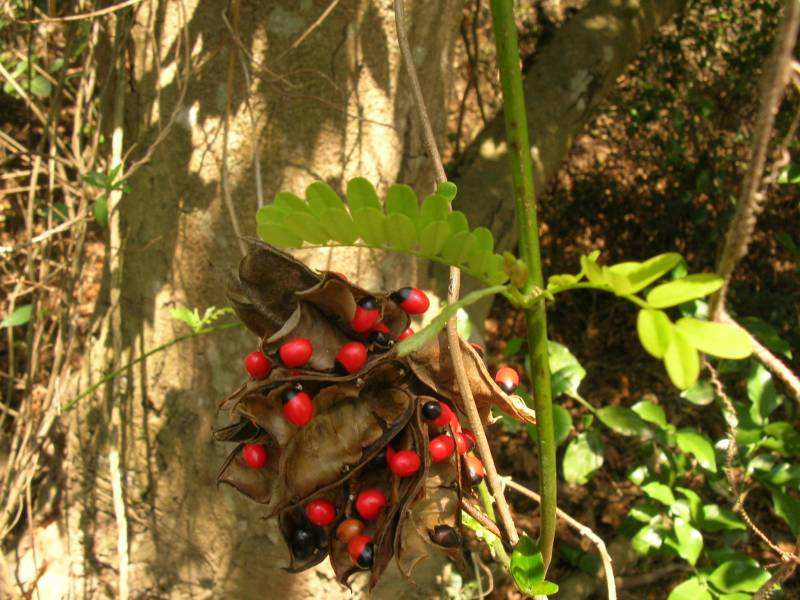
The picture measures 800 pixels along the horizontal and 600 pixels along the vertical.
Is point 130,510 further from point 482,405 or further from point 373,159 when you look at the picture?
point 482,405

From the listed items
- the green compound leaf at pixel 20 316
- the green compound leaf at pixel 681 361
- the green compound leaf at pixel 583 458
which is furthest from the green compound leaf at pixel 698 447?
the green compound leaf at pixel 20 316

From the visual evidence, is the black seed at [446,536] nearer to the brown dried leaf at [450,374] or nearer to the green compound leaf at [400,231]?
the brown dried leaf at [450,374]

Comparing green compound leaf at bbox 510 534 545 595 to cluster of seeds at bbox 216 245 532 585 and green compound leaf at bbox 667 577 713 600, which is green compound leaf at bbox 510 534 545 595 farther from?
green compound leaf at bbox 667 577 713 600

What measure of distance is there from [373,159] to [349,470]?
40.2 inches

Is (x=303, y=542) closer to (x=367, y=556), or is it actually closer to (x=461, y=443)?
(x=367, y=556)

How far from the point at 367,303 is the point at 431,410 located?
0.48 feet

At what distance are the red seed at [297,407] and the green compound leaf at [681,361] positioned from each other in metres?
0.41

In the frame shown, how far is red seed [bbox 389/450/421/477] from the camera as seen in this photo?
817mm

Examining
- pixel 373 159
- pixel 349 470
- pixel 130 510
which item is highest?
pixel 373 159

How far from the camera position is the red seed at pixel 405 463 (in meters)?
0.82

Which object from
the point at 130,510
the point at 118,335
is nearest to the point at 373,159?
the point at 118,335

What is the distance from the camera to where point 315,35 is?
1661 mm

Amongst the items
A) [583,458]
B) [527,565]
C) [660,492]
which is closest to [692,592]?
[660,492]

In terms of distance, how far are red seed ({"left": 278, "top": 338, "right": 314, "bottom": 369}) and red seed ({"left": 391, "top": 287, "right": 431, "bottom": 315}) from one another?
0.13 meters
